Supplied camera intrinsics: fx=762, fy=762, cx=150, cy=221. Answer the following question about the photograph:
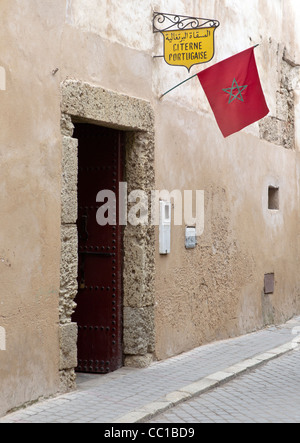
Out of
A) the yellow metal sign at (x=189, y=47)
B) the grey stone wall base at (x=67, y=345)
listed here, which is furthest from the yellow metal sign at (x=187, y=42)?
the grey stone wall base at (x=67, y=345)

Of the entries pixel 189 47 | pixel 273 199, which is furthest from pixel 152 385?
pixel 273 199

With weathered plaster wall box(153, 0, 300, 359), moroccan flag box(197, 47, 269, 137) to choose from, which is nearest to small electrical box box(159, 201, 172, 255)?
weathered plaster wall box(153, 0, 300, 359)

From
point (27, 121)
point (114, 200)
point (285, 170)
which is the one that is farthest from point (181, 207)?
point (285, 170)

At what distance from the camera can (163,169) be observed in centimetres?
754

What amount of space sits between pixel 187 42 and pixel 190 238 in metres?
2.12

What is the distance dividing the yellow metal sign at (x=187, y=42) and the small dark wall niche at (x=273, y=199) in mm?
3892

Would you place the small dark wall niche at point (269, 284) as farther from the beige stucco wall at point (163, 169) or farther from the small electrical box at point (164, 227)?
the small electrical box at point (164, 227)

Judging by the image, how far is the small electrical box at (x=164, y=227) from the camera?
A: 7449 millimetres

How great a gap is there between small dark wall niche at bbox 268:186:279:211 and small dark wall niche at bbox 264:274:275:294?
978 millimetres

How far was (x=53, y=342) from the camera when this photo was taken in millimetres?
5840

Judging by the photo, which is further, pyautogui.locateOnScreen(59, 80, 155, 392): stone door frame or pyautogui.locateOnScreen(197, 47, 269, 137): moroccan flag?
pyautogui.locateOnScreen(197, 47, 269, 137): moroccan flag

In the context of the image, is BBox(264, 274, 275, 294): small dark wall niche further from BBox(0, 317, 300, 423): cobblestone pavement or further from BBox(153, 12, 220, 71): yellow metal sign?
BBox(153, 12, 220, 71): yellow metal sign

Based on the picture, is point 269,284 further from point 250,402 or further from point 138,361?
point 250,402

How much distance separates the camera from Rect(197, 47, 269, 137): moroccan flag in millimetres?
7141
